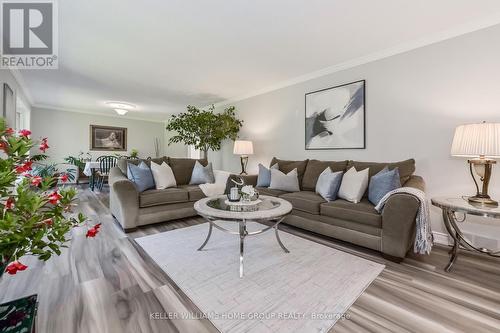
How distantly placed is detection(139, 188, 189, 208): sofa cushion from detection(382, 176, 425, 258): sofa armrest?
2502 mm

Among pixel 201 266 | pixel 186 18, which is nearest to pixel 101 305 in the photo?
pixel 201 266

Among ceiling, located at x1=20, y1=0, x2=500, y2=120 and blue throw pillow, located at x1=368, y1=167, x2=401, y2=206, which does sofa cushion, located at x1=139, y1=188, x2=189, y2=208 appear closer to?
ceiling, located at x1=20, y1=0, x2=500, y2=120

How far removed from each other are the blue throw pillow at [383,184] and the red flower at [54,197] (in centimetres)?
251

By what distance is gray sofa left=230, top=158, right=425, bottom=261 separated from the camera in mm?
A: 1996

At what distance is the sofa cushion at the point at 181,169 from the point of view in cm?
382

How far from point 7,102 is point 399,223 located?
517cm

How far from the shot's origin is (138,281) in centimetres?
174

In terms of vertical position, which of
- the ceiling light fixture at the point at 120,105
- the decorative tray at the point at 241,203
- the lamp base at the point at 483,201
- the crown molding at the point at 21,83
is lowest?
the decorative tray at the point at 241,203

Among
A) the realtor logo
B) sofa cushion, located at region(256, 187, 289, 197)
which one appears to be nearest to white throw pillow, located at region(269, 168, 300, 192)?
sofa cushion, located at region(256, 187, 289, 197)

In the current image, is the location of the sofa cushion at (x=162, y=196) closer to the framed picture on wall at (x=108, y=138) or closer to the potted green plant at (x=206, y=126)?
the potted green plant at (x=206, y=126)

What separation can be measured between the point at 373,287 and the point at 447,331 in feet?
1.47

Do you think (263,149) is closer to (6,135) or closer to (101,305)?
(101,305)

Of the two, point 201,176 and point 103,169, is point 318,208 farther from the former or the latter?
point 103,169

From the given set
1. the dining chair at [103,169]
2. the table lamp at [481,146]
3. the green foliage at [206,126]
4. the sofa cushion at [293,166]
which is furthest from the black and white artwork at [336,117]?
the dining chair at [103,169]
